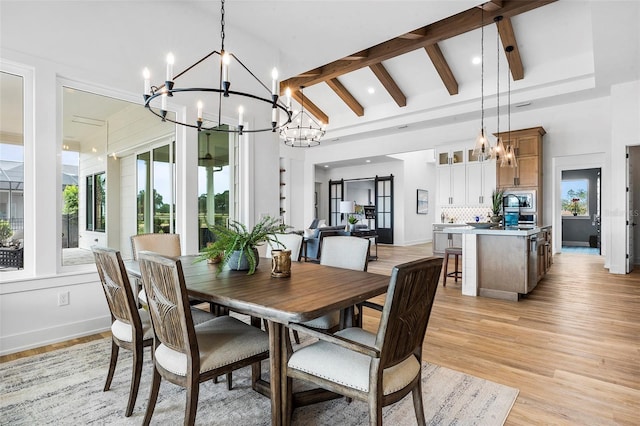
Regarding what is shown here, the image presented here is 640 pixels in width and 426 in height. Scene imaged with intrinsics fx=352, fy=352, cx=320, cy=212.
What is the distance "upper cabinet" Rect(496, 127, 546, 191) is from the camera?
6.95 metres

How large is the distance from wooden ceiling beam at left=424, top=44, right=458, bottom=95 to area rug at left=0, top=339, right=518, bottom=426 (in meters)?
6.03

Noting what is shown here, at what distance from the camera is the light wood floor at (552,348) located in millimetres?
2037

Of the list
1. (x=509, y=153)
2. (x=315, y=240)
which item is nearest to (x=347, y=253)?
(x=509, y=153)

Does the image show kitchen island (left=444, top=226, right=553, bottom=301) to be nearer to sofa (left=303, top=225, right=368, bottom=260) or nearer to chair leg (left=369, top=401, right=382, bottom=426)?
sofa (left=303, top=225, right=368, bottom=260)

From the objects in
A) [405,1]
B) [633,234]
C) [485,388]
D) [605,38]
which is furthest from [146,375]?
[633,234]

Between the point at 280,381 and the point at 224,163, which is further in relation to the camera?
the point at 224,163

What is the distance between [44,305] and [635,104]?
8429 mm

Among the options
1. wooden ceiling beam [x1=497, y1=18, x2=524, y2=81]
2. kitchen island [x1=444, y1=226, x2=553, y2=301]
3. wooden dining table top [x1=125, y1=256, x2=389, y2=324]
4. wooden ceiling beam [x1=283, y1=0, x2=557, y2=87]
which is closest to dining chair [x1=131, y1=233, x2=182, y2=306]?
wooden dining table top [x1=125, y1=256, x2=389, y2=324]

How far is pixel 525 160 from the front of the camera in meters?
7.07

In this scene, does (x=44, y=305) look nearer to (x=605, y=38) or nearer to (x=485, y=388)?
(x=485, y=388)

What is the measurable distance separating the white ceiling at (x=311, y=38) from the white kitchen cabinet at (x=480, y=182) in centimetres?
119

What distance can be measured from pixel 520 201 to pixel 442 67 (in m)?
3.12

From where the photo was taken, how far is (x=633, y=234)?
667 centimetres

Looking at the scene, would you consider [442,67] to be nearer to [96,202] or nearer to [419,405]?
[96,202]
